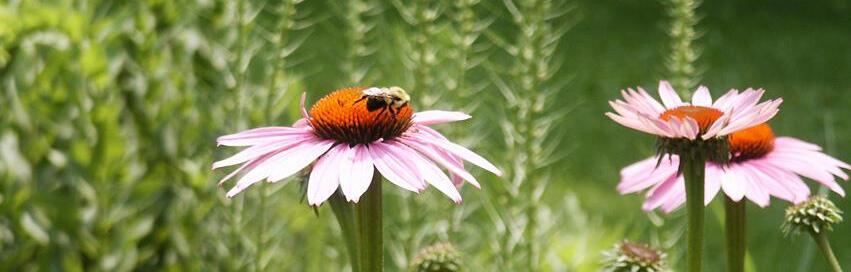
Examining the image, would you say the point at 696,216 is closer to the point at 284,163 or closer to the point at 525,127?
the point at 284,163

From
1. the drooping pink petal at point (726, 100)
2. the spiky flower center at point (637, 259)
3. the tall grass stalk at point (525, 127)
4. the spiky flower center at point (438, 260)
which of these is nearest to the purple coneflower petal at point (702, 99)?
the drooping pink petal at point (726, 100)

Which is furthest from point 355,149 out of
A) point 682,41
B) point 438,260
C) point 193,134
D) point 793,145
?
point 193,134

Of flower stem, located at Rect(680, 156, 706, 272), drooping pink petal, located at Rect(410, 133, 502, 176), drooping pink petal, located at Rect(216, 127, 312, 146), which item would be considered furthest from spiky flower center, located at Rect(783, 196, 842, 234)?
drooping pink petal, located at Rect(216, 127, 312, 146)

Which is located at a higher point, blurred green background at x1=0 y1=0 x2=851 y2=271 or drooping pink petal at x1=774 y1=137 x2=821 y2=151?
blurred green background at x1=0 y1=0 x2=851 y2=271

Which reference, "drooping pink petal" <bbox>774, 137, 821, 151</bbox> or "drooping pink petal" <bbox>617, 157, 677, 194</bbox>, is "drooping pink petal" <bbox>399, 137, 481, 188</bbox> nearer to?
"drooping pink petal" <bbox>617, 157, 677, 194</bbox>

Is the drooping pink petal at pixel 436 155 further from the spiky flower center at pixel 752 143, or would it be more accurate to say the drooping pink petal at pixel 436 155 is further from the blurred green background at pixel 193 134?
the blurred green background at pixel 193 134
